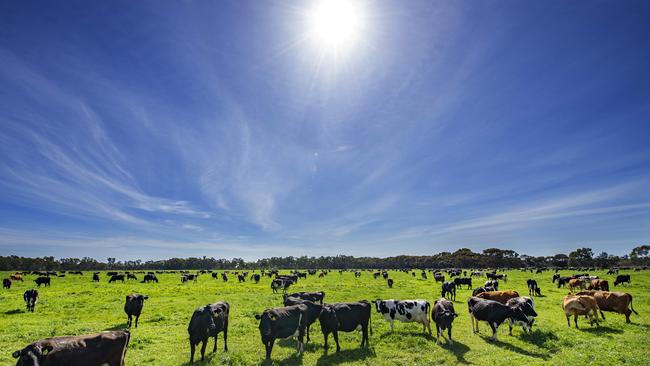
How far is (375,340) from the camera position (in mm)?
16188

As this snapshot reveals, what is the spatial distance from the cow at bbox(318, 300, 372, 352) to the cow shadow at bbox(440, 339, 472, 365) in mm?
3952

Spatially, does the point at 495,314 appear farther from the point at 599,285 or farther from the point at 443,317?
the point at 599,285

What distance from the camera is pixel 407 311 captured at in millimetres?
18172

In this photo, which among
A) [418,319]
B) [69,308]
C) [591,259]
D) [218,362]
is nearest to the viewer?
[218,362]

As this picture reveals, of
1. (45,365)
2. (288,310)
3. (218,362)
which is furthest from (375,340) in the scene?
(45,365)

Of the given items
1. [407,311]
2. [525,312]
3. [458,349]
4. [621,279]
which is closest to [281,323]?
[407,311]

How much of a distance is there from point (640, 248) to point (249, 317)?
22175cm

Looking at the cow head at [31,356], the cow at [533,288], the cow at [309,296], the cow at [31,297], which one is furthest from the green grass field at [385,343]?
the cow at [533,288]

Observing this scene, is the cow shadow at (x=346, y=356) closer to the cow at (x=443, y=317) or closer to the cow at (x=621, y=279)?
the cow at (x=443, y=317)

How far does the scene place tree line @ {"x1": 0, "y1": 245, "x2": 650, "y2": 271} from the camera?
145875mm

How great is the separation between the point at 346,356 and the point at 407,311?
590cm

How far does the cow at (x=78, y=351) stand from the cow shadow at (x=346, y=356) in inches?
299

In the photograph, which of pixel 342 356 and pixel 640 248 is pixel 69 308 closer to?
pixel 342 356

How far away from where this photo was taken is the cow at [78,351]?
7746 millimetres
